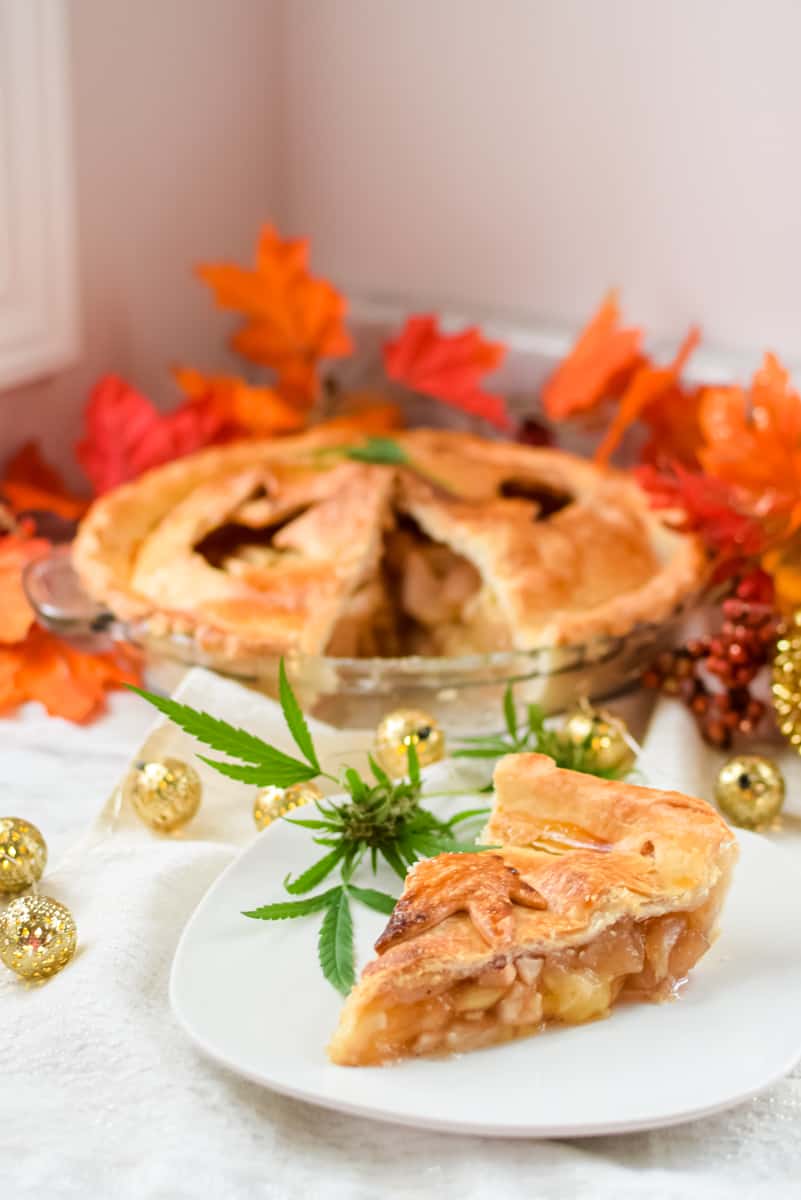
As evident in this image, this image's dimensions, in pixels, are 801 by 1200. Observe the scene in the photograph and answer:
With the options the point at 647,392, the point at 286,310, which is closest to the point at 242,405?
the point at 286,310

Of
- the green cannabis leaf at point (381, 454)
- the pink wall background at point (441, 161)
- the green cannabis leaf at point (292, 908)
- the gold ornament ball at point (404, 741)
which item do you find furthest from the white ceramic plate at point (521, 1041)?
the pink wall background at point (441, 161)

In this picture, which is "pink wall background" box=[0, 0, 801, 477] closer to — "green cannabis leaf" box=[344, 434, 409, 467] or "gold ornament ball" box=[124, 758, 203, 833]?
"green cannabis leaf" box=[344, 434, 409, 467]

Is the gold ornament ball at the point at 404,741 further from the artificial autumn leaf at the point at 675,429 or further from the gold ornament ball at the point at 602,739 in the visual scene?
the artificial autumn leaf at the point at 675,429

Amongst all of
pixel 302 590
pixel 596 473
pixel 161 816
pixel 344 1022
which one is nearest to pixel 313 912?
pixel 344 1022

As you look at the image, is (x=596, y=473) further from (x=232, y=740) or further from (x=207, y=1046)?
(x=207, y=1046)

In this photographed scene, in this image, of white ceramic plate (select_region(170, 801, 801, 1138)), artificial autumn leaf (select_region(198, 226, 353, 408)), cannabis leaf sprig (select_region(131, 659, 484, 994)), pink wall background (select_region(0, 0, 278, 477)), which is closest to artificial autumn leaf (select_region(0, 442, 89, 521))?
pink wall background (select_region(0, 0, 278, 477))

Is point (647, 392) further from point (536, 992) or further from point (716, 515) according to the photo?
point (536, 992)
